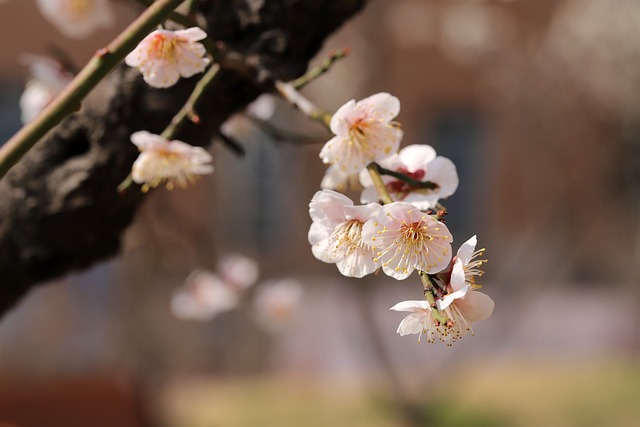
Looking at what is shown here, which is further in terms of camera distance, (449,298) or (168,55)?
(168,55)

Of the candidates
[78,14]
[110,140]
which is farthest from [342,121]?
[78,14]

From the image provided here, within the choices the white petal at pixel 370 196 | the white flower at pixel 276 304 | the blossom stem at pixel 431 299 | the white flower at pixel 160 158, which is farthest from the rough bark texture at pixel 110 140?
the white flower at pixel 276 304

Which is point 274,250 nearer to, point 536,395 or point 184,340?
point 184,340

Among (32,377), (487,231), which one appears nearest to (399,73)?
(487,231)

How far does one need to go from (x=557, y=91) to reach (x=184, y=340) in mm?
2976

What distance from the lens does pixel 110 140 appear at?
1.04 metres

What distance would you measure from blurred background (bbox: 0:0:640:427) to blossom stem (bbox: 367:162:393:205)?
415mm

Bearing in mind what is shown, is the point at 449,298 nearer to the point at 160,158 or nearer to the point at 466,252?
the point at 466,252

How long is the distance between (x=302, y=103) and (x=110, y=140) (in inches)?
12.7

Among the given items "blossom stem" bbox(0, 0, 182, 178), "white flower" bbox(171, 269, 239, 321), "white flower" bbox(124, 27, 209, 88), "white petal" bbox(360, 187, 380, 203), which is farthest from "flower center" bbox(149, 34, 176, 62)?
"white flower" bbox(171, 269, 239, 321)

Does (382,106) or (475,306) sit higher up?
(382,106)

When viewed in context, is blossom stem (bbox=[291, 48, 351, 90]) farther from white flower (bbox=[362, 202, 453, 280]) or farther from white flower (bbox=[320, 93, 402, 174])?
white flower (bbox=[362, 202, 453, 280])

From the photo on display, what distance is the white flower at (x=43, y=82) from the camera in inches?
47.1

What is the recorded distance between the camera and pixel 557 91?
5.64 m
